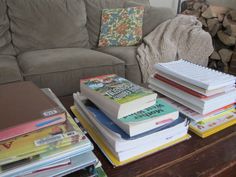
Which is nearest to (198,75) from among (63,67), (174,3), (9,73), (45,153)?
(45,153)

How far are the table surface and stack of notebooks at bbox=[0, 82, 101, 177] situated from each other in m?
0.09

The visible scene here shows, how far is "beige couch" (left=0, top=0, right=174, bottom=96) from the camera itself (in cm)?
146

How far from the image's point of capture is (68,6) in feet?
6.36

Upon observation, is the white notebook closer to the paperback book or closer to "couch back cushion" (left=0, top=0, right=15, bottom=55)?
the paperback book

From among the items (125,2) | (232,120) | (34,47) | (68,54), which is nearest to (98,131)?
(232,120)

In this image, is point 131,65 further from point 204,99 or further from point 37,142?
point 37,142

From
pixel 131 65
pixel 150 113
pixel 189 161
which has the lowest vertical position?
pixel 131 65

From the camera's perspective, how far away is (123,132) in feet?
1.95

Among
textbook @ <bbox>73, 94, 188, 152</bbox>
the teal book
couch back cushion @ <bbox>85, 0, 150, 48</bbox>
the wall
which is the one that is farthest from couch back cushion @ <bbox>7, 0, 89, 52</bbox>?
the teal book

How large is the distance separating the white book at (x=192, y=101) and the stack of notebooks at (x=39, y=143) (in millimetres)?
386

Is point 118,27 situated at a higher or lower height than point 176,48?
higher

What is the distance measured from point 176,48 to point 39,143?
62.7 inches

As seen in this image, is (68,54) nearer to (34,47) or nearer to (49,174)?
(34,47)

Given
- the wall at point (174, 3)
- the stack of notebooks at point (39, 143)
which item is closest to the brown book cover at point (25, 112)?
the stack of notebooks at point (39, 143)
